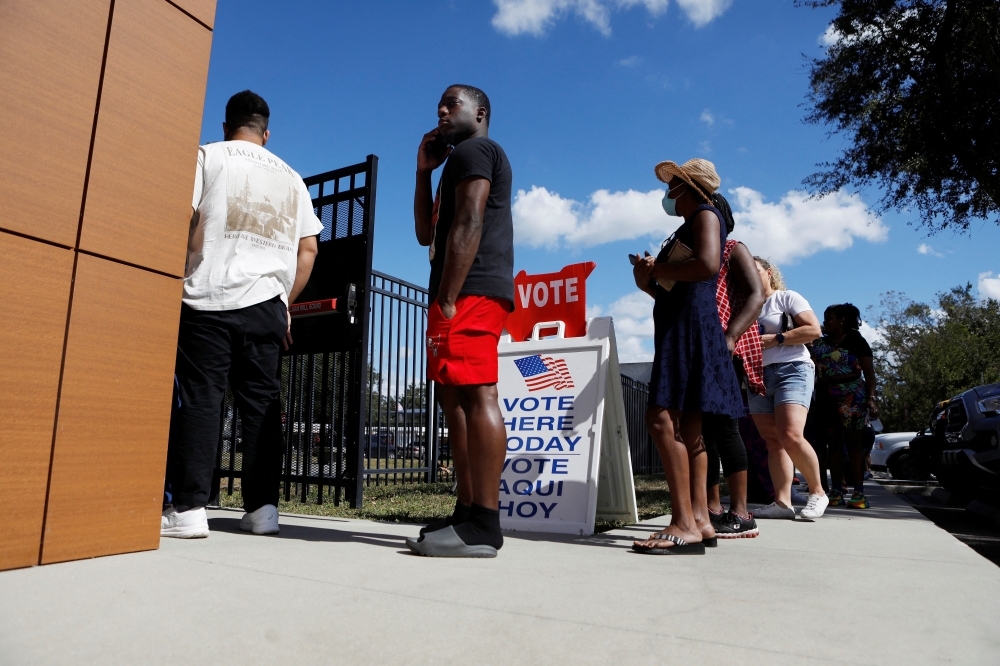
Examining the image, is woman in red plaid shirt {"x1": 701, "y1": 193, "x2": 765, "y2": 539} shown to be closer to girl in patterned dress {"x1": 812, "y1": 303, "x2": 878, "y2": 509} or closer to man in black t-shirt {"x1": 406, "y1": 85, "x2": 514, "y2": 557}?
man in black t-shirt {"x1": 406, "y1": 85, "x2": 514, "y2": 557}

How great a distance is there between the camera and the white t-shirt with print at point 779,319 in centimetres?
491

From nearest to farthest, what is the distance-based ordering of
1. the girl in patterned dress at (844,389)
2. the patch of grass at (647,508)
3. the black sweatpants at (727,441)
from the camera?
the black sweatpants at (727,441)
the patch of grass at (647,508)
the girl in patterned dress at (844,389)

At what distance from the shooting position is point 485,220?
3.07 m

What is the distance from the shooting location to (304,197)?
3.71 m

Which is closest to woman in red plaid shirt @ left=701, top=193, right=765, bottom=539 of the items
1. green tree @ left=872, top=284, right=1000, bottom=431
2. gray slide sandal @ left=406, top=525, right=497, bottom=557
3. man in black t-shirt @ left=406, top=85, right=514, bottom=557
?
man in black t-shirt @ left=406, top=85, right=514, bottom=557

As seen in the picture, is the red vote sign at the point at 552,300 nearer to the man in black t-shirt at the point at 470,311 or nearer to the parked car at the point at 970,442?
the man in black t-shirt at the point at 470,311

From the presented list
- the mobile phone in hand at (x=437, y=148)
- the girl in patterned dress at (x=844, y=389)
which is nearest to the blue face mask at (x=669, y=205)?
the mobile phone in hand at (x=437, y=148)

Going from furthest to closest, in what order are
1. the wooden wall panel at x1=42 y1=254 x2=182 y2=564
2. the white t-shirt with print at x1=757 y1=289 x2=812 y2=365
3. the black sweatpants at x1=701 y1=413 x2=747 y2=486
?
the white t-shirt with print at x1=757 y1=289 x2=812 y2=365, the black sweatpants at x1=701 y1=413 x2=747 y2=486, the wooden wall panel at x1=42 y1=254 x2=182 y2=564

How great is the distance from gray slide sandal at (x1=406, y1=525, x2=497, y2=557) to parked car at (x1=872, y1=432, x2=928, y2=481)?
14.8 m

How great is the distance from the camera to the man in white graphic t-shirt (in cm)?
308

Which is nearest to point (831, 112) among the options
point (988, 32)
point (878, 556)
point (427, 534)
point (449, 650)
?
point (988, 32)

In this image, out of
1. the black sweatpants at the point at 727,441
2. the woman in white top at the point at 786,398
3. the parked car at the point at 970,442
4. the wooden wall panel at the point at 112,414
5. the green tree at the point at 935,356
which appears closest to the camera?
the wooden wall panel at the point at 112,414

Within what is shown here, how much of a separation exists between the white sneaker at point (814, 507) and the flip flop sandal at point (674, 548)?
2199mm

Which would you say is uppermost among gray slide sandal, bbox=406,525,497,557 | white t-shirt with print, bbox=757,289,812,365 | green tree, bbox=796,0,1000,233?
green tree, bbox=796,0,1000,233
